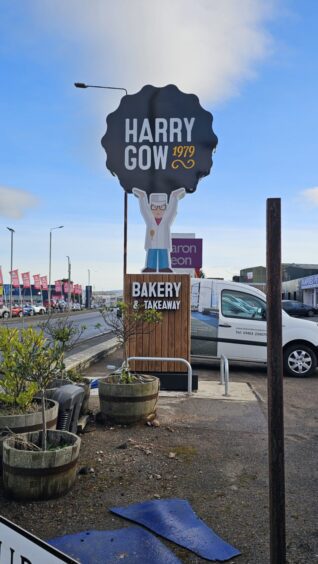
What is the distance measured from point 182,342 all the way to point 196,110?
415 centimetres

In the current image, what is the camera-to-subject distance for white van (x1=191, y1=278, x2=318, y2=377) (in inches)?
409

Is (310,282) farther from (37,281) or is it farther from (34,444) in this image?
(34,444)

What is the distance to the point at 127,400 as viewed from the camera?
19.5 ft

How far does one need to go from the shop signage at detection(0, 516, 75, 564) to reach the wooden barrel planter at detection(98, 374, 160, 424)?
3.74m

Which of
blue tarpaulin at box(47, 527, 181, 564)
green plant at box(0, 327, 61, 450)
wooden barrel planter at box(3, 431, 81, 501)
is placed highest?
green plant at box(0, 327, 61, 450)

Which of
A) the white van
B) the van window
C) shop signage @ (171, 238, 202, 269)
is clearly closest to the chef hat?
the white van

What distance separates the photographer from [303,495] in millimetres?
4082

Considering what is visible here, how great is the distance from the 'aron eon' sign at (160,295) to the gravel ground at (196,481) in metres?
2.29

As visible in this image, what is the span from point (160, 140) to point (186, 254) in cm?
961

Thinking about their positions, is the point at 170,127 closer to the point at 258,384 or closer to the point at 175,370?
the point at 175,370

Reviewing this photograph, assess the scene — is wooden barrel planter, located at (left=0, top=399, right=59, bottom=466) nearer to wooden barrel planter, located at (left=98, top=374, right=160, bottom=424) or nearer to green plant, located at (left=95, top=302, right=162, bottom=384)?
wooden barrel planter, located at (left=98, top=374, right=160, bottom=424)

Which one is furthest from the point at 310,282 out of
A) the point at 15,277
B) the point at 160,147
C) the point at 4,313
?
the point at 160,147

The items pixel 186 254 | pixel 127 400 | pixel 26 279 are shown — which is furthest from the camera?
pixel 26 279

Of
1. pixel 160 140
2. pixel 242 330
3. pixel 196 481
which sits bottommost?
pixel 196 481
